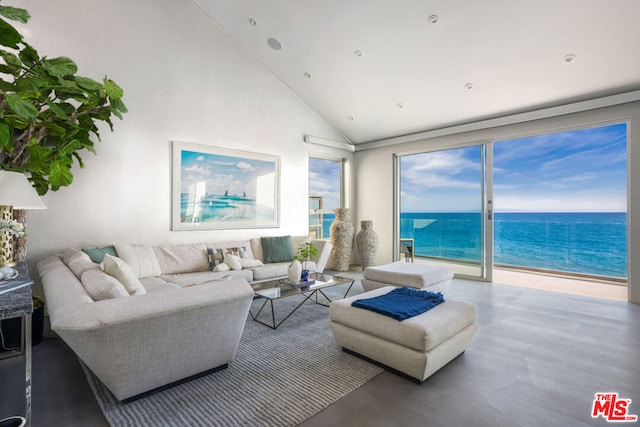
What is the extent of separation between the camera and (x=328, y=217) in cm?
650

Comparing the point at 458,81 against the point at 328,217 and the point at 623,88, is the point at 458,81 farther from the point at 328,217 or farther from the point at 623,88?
the point at 328,217

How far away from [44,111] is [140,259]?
1.71 m

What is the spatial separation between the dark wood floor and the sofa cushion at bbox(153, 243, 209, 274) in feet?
4.08

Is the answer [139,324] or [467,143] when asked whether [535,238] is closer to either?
[467,143]

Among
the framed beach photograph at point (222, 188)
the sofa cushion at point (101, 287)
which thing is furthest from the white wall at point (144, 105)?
the sofa cushion at point (101, 287)

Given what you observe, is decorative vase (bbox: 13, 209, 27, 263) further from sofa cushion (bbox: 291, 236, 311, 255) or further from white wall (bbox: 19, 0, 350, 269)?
sofa cushion (bbox: 291, 236, 311, 255)

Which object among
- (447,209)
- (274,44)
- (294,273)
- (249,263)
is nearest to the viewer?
(294,273)

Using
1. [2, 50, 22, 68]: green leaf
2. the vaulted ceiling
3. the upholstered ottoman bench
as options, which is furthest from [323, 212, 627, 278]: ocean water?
[2, 50, 22, 68]: green leaf

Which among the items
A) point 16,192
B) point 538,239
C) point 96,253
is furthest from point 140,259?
point 538,239

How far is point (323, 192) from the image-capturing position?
6.43m

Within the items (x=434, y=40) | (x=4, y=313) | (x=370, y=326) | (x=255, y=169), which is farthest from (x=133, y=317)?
(x=434, y=40)

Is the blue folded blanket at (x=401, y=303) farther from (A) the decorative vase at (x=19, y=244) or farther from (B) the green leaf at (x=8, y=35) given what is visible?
(A) the decorative vase at (x=19, y=244)

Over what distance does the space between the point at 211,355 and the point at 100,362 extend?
25.9 inches

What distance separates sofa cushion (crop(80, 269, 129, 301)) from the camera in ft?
5.93
